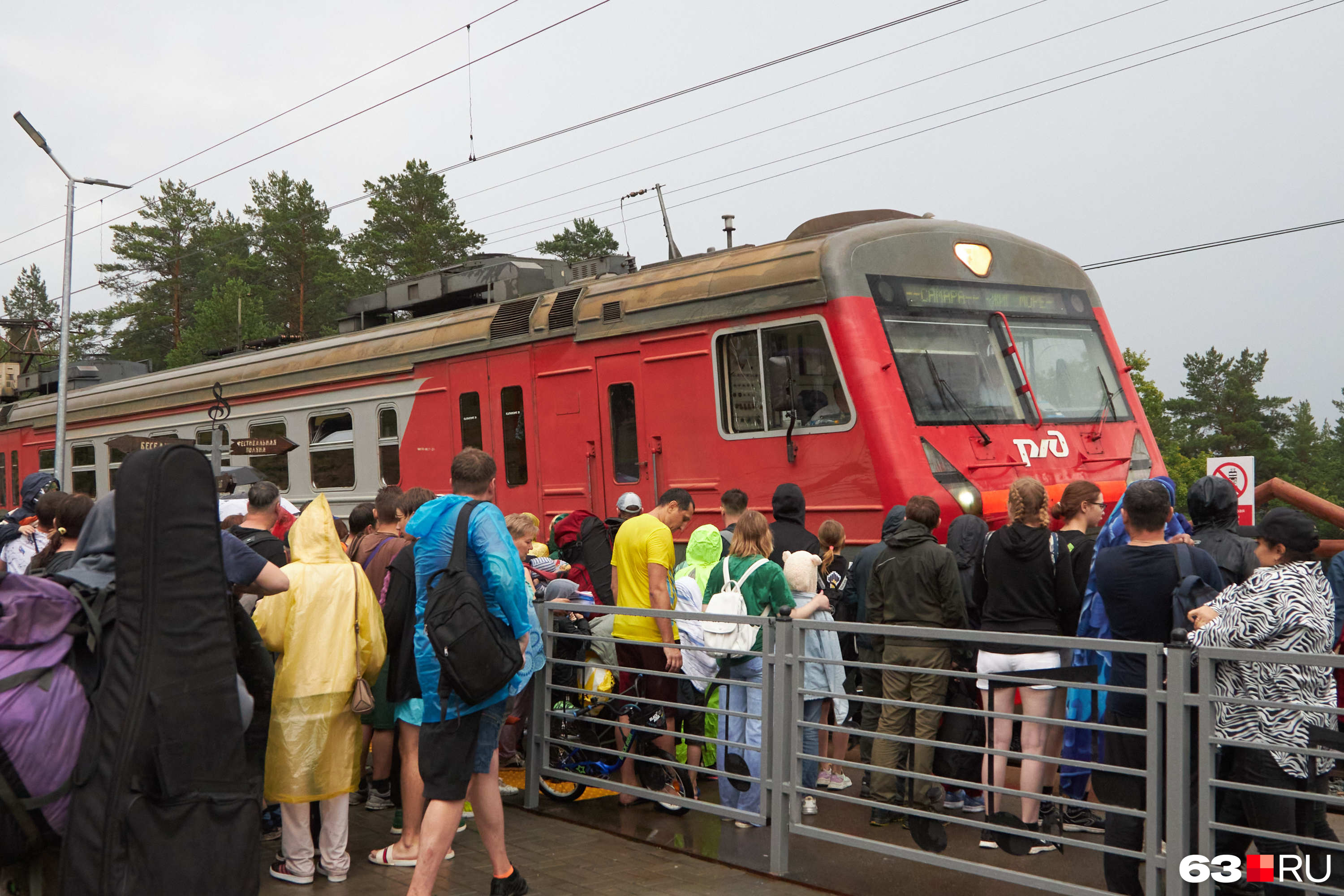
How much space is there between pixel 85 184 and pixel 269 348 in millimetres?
11135

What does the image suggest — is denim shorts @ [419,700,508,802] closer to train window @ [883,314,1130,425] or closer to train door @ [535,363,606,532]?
train window @ [883,314,1130,425]

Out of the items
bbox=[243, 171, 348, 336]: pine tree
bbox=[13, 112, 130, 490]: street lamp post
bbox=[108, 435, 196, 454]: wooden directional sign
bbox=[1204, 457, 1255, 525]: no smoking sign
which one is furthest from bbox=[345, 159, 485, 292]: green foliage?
bbox=[1204, 457, 1255, 525]: no smoking sign

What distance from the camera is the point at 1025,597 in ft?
20.7

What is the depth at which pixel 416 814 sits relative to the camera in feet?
20.2

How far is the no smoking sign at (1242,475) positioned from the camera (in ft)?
38.7

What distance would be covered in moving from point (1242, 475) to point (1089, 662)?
24.4 ft

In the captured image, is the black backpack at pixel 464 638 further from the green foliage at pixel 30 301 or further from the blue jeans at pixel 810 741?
the green foliage at pixel 30 301

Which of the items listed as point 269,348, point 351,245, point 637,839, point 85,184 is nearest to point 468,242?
point 351,245

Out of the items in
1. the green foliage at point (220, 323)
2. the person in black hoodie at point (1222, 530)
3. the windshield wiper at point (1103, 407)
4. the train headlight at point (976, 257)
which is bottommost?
the person in black hoodie at point (1222, 530)

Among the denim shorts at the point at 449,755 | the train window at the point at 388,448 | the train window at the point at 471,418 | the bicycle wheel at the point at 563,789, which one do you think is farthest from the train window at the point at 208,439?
the denim shorts at the point at 449,755

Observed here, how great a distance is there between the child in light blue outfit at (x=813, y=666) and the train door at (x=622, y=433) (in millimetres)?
2882

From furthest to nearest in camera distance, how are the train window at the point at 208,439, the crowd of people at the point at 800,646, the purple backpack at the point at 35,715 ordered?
the train window at the point at 208,439
the crowd of people at the point at 800,646
the purple backpack at the point at 35,715

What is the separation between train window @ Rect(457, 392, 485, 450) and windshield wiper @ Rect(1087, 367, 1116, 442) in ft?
19.1

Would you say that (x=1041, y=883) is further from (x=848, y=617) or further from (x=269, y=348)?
(x=269, y=348)
